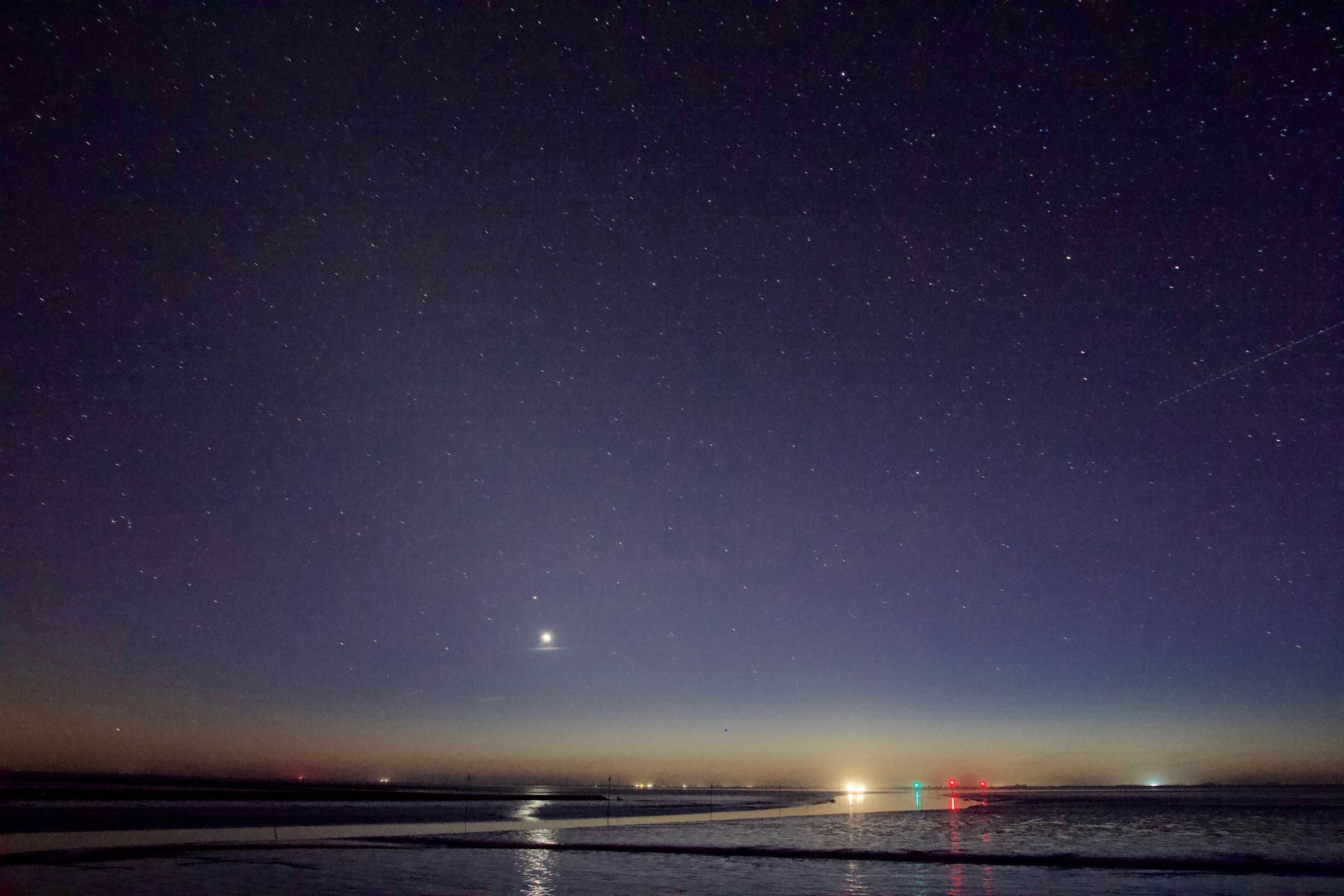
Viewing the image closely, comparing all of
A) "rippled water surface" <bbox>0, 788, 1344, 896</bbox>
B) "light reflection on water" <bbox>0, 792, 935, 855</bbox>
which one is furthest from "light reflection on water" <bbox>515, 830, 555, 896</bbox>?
"light reflection on water" <bbox>0, 792, 935, 855</bbox>

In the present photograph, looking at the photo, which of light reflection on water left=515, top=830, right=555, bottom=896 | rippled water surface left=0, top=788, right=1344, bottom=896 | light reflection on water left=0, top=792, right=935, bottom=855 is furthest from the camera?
light reflection on water left=0, top=792, right=935, bottom=855

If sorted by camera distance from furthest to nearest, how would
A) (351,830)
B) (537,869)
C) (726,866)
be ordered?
1. (351,830)
2. (726,866)
3. (537,869)

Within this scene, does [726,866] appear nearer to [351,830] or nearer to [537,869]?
[537,869]

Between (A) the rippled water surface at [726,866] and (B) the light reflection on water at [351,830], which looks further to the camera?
(B) the light reflection on water at [351,830]

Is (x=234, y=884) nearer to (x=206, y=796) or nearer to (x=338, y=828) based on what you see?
(x=338, y=828)

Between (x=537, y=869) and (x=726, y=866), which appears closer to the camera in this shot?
(x=537, y=869)

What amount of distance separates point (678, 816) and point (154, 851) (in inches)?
1135

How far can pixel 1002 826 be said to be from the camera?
1465 inches

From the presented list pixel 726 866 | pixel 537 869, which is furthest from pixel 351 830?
pixel 726 866

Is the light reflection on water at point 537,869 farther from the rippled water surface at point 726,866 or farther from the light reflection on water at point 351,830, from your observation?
the light reflection on water at point 351,830

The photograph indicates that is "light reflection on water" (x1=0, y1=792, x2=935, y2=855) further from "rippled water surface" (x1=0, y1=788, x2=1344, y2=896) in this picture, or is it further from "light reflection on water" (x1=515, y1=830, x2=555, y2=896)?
"light reflection on water" (x1=515, y1=830, x2=555, y2=896)

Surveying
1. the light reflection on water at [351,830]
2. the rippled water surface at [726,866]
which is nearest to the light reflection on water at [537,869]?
the rippled water surface at [726,866]

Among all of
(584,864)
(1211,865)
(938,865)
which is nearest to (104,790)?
(584,864)

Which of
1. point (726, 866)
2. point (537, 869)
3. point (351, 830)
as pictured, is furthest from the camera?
point (351, 830)
